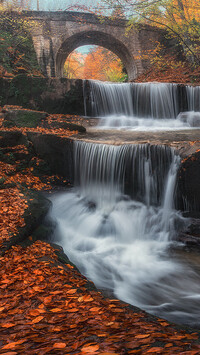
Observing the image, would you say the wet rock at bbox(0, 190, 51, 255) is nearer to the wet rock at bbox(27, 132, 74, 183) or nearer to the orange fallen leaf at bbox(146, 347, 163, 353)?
the wet rock at bbox(27, 132, 74, 183)

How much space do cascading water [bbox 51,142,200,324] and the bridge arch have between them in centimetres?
1421

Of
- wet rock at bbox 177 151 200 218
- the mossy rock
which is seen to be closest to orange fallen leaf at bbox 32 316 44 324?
wet rock at bbox 177 151 200 218

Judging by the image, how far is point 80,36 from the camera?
1823 cm

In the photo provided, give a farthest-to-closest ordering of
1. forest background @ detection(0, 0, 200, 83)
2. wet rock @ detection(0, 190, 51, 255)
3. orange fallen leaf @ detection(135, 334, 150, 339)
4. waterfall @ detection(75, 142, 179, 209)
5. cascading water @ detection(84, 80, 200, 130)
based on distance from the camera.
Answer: forest background @ detection(0, 0, 200, 83), cascading water @ detection(84, 80, 200, 130), waterfall @ detection(75, 142, 179, 209), wet rock @ detection(0, 190, 51, 255), orange fallen leaf @ detection(135, 334, 150, 339)

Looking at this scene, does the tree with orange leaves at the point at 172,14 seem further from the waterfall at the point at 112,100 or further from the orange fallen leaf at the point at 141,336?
the orange fallen leaf at the point at 141,336

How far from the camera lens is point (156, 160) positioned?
630 cm

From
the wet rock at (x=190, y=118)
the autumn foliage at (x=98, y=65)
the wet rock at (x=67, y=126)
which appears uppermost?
the autumn foliage at (x=98, y=65)

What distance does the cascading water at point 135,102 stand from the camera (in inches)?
459

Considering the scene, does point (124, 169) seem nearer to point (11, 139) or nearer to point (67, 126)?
point (67, 126)

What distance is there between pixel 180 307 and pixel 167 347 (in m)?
2.03

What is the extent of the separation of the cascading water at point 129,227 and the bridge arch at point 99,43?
1421 cm

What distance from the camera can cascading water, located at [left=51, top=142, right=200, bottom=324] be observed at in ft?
12.9

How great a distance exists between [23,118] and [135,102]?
5.78 m

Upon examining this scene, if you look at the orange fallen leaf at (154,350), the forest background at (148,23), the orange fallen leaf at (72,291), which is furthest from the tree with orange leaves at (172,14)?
the orange fallen leaf at (154,350)
